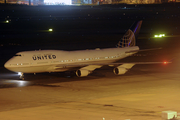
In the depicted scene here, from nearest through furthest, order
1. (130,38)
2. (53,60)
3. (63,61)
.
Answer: (53,60) → (63,61) → (130,38)

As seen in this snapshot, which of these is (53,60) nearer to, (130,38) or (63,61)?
Answer: (63,61)

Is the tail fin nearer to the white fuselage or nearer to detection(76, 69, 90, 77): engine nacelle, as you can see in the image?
the white fuselage

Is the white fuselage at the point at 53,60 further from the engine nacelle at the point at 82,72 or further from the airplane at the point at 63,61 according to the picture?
the engine nacelle at the point at 82,72

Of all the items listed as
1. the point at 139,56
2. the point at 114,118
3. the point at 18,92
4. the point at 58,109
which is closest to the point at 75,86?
the point at 18,92

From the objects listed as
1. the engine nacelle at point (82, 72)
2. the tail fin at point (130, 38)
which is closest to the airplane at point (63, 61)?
the engine nacelle at point (82, 72)

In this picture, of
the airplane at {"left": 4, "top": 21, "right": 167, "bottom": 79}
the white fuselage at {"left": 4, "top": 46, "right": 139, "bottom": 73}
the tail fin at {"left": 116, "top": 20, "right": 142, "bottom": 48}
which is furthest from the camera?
the tail fin at {"left": 116, "top": 20, "right": 142, "bottom": 48}

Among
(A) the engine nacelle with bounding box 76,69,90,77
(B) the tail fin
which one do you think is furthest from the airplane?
(B) the tail fin

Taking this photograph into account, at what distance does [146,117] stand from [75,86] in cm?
1436

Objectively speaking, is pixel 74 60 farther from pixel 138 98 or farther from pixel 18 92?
Result: pixel 138 98

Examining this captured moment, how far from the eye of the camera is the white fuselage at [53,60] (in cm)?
3903

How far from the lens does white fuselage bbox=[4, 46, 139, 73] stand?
3903cm

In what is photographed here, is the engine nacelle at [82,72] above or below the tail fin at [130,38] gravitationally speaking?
below

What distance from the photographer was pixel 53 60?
40.8 metres

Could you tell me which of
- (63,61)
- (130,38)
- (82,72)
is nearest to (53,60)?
(63,61)
